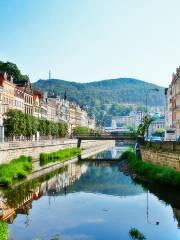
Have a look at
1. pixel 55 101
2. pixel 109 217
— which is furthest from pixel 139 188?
pixel 55 101

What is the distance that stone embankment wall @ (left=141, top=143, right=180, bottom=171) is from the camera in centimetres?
4889

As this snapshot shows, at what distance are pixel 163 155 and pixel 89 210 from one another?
66.4ft

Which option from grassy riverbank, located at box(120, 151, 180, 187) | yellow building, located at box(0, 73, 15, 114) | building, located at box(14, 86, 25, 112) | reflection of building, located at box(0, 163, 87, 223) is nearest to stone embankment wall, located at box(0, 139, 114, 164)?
reflection of building, located at box(0, 163, 87, 223)

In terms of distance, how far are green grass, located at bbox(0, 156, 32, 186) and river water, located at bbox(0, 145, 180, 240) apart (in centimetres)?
149

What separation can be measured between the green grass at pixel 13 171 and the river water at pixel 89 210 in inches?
58.5

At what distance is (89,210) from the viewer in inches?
1496

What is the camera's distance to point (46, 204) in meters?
40.5

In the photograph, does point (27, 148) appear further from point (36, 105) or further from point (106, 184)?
point (36, 105)

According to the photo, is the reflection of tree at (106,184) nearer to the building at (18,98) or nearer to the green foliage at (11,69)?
the building at (18,98)

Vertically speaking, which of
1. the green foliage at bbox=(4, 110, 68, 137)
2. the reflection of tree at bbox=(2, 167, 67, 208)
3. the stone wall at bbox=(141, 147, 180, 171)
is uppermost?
the green foliage at bbox=(4, 110, 68, 137)

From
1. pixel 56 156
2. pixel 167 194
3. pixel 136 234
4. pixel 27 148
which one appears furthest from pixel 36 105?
pixel 136 234

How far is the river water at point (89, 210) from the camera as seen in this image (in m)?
30.0

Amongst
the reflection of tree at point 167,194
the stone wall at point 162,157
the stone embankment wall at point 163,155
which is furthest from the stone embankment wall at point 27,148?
the stone embankment wall at point 163,155

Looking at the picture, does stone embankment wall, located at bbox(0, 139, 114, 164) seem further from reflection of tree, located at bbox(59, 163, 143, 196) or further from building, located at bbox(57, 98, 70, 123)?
building, located at bbox(57, 98, 70, 123)
